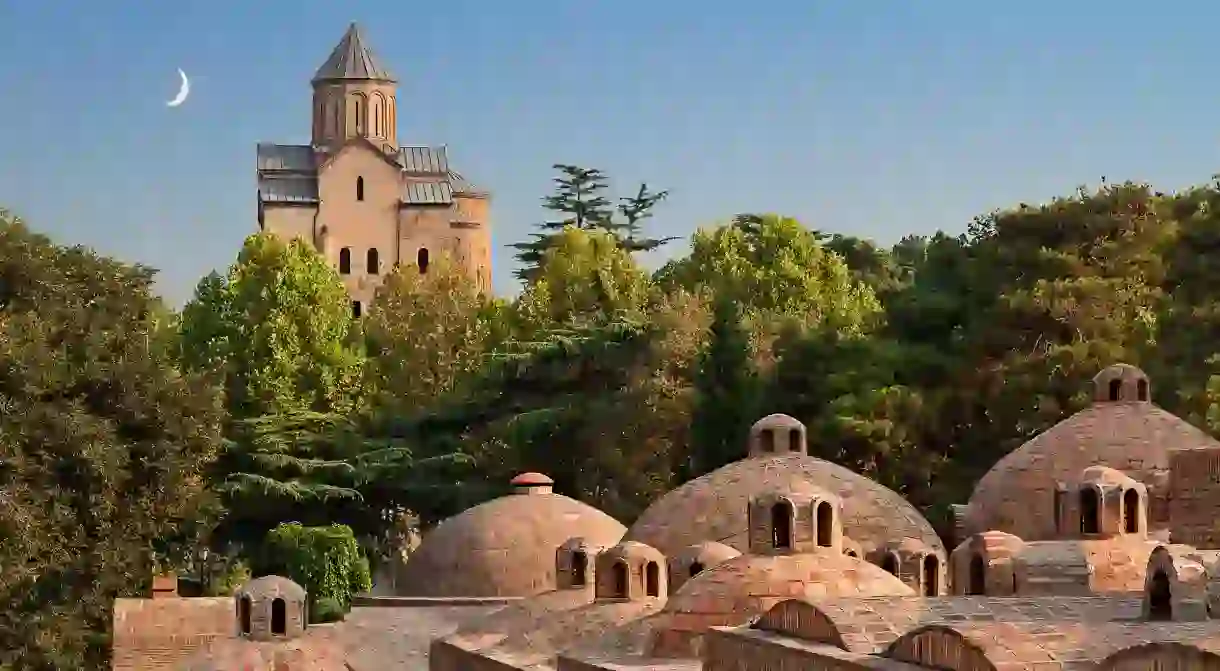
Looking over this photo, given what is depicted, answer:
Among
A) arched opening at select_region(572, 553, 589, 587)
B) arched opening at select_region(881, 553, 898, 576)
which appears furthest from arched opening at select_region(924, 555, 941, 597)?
arched opening at select_region(572, 553, 589, 587)

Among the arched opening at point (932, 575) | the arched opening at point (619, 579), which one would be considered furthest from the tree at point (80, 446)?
Result: the arched opening at point (932, 575)

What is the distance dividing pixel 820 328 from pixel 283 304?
19.1 metres

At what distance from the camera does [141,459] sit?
39938 mm

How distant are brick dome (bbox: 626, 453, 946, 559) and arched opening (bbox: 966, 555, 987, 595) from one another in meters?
4.50

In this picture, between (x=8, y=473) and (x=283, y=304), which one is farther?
(x=283, y=304)

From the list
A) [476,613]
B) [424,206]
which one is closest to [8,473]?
[476,613]

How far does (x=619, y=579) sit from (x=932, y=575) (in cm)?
497

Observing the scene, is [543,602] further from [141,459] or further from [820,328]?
[820,328]

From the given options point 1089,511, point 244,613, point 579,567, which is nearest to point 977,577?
point 1089,511

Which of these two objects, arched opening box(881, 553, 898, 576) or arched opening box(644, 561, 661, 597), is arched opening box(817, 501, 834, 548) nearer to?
arched opening box(644, 561, 661, 597)

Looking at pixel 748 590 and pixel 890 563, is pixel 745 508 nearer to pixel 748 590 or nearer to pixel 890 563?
pixel 890 563

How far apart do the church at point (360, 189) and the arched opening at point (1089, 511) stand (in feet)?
161

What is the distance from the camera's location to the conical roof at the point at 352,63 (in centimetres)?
7425

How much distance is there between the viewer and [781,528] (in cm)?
2150
